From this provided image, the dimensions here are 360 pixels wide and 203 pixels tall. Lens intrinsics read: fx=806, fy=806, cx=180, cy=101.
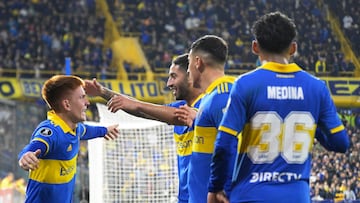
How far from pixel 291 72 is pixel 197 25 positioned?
2657 centimetres

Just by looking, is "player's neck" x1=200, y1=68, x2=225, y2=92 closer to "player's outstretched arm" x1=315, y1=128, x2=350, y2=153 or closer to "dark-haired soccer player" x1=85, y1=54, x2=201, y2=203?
"dark-haired soccer player" x1=85, y1=54, x2=201, y2=203

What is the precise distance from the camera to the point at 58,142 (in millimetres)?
6898

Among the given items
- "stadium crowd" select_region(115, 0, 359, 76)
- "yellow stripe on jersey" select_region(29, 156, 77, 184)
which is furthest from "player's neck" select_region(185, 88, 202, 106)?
"stadium crowd" select_region(115, 0, 359, 76)

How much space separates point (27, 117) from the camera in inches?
969

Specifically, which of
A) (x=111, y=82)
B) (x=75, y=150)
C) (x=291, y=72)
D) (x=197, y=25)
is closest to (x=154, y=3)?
(x=197, y=25)

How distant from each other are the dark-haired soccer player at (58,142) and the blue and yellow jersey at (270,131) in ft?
8.19

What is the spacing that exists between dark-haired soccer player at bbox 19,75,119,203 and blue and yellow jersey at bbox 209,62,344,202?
8.19 ft

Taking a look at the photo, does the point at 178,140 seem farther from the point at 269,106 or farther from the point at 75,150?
the point at 269,106

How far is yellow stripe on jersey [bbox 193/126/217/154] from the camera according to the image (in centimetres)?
528

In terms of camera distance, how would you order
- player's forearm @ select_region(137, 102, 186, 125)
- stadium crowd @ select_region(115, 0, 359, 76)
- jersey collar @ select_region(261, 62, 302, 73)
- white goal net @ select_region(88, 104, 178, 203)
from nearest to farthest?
jersey collar @ select_region(261, 62, 302, 73)
player's forearm @ select_region(137, 102, 186, 125)
white goal net @ select_region(88, 104, 178, 203)
stadium crowd @ select_region(115, 0, 359, 76)

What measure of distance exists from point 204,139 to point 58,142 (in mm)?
1941

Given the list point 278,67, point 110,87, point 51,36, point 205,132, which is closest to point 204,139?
point 205,132

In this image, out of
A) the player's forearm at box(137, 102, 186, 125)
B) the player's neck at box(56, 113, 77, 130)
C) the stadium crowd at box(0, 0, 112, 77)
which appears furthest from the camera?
the stadium crowd at box(0, 0, 112, 77)

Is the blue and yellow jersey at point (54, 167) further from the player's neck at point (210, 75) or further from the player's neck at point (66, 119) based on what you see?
the player's neck at point (210, 75)
